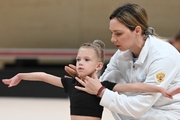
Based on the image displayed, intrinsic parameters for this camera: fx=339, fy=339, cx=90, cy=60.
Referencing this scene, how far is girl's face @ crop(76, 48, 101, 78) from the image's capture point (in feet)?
9.00

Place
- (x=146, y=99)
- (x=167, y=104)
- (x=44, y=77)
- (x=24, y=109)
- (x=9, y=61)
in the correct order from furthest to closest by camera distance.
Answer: (x=9, y=61)
(x=24, y=109)
(x=44, y=77)
(x=167, y=104)
(x=146, y=99)

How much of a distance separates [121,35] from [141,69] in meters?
0.35

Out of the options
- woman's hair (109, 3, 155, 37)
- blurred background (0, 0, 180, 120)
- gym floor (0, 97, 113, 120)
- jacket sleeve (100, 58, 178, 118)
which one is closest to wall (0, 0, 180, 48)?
blurred background (0, 0, 180, 120)

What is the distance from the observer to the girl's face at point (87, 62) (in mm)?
2742

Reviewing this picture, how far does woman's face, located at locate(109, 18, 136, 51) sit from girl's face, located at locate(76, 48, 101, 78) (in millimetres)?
273

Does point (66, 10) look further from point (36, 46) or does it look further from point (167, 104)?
point (167, 104)

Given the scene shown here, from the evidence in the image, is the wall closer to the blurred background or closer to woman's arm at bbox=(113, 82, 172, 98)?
the blurred background

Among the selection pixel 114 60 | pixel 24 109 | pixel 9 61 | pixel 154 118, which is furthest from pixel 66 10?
pixel 154 118

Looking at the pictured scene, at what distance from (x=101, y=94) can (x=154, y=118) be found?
0.47m

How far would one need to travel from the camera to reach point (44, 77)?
295 cm

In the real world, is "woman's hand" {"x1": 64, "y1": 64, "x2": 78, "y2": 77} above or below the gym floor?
above

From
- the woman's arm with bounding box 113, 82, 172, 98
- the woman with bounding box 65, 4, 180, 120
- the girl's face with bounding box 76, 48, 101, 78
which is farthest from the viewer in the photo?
the girl's face with bounding box 76, 48, 101, 78

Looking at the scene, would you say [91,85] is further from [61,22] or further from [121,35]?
[61,22]

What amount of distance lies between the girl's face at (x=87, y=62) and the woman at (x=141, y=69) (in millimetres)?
109
